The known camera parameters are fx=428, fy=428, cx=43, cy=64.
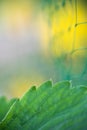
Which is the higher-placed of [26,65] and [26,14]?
[26,14]

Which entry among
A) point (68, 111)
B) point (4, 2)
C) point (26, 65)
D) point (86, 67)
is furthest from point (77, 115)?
point (4, 2)

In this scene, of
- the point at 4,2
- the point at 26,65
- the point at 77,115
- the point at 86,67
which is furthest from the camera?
the point at 4,2

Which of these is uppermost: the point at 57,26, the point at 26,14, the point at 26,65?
the point at 57,26

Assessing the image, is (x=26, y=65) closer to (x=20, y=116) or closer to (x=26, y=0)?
(x=26, y=0)

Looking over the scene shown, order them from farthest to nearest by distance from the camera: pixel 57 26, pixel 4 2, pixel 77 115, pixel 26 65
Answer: pixel 4 2 → pixel 26 65 → pixel 57 26 → pixel 77 115

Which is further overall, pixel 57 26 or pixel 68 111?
pixel 57 26

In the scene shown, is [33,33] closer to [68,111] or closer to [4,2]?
[4,2]
